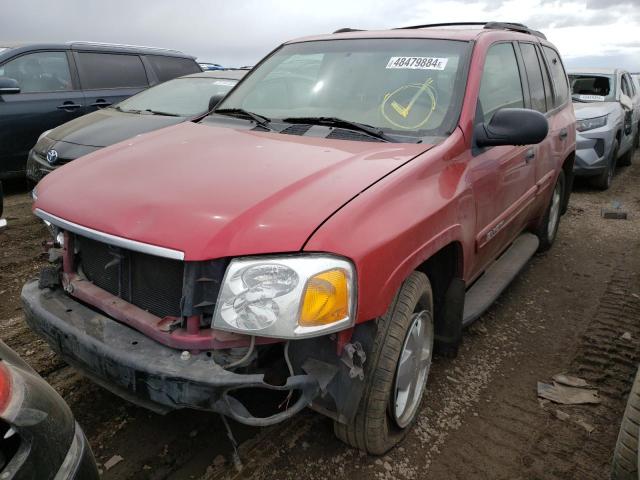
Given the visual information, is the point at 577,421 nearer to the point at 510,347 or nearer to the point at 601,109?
the point at 510,347

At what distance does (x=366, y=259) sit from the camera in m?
1.80

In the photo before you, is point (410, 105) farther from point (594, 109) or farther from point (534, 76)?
point (594, 109)

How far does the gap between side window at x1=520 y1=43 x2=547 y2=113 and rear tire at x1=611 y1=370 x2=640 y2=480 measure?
2420mm

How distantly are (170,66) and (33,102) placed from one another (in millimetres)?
2070

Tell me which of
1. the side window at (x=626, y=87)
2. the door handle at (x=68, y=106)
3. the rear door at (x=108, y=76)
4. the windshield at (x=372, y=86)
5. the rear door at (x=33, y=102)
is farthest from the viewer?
the side window at (x=626, y=87)

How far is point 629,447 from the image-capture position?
1.88 meters

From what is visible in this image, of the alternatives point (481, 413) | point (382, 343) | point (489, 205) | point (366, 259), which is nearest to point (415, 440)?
point (481, 413)

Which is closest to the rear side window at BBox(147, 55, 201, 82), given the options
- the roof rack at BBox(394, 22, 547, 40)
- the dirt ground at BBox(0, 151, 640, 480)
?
the dirt ground at BBox(0, 151, 640, 480)

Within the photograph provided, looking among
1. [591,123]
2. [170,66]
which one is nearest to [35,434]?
[170,66]

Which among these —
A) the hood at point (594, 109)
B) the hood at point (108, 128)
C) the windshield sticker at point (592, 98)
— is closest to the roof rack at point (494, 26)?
the hood at point (108, 128)

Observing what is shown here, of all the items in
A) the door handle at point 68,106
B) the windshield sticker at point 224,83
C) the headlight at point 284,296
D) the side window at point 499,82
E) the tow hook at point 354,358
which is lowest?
the tow hook at point 354,358

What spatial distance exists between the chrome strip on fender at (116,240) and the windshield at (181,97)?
358 cm

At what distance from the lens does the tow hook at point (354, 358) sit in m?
1.86

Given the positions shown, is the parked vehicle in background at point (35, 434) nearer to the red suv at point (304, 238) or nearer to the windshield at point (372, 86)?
the red suv at point (304, 238)
